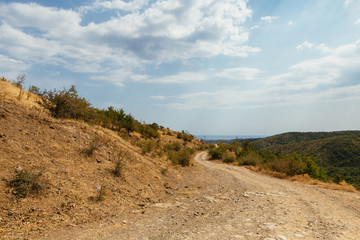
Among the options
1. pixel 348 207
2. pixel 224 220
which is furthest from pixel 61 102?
pixel 348 207

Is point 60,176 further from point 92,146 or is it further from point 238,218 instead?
point 238,218

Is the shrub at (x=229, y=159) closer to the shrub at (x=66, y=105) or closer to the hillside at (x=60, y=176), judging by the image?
the hillside at (x=60, y=176)

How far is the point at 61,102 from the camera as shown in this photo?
13.3 m

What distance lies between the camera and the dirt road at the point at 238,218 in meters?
5.33

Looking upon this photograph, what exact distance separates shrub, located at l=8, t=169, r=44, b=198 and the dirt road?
2101 mm

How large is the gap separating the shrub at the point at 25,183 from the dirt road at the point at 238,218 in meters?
2.10

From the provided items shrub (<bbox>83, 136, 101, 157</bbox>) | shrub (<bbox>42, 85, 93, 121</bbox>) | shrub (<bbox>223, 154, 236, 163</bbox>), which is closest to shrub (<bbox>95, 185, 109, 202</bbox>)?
shrub (<bbox>83, 136, 101, 157</bbox>)

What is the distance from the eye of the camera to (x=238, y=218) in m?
6.66

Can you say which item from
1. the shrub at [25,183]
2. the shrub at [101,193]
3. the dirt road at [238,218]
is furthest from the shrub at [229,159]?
the shrub at [25,183]

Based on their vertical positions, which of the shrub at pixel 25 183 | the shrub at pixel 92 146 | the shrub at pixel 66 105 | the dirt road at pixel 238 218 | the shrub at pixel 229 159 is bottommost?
the shrub at pixel 229 159

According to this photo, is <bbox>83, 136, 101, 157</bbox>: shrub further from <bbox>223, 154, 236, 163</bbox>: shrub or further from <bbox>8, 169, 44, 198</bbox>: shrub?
<bbox>223, 154, 236, 163</bbox>: shrub

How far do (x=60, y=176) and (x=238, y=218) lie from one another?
21.9 ft

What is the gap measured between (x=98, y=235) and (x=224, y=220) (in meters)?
3.73

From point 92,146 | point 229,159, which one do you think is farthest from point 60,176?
point 229,159
